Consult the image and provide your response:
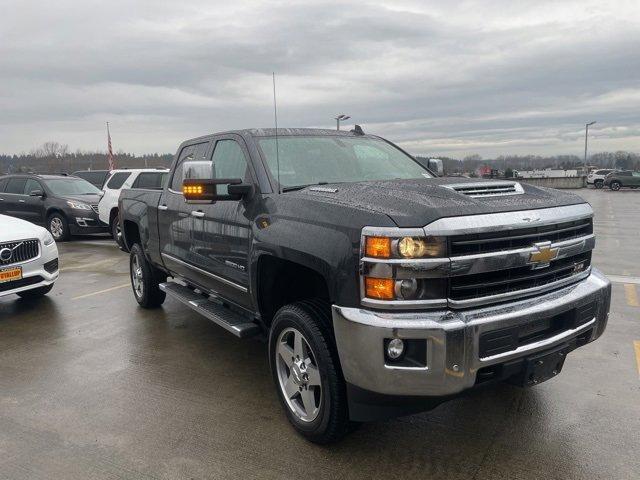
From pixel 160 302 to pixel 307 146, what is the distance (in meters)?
3.20

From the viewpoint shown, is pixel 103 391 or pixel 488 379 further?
pixel 103 391

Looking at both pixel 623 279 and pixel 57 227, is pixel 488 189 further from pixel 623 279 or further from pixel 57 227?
pixel 57 227

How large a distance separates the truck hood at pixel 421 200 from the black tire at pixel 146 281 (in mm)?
3246

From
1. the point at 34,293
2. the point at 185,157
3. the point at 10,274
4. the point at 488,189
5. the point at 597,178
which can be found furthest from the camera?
the point at 597,178

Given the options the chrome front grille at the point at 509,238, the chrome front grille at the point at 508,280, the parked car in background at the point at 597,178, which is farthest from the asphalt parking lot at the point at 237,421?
the parked car in background at the point at 597,178

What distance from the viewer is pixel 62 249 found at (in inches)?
466

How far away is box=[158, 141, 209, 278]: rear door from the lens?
4773 mm

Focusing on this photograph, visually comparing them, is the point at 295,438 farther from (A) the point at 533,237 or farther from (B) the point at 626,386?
(B) the point at 626,386

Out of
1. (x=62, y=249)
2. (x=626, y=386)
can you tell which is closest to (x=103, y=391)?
(x=626, y=386)

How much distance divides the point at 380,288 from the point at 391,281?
0.07m

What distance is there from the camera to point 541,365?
286 centimetres

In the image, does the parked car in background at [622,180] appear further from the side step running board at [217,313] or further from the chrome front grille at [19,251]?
the chrome front grille at [19,251]

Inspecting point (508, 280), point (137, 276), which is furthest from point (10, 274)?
point (508, 280)

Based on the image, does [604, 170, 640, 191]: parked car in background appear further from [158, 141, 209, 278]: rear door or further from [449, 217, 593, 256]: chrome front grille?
[449, 217, 593, 256]: chrome front grille
